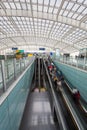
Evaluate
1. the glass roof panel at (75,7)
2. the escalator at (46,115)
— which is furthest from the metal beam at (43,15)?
the escalator at (46,115)

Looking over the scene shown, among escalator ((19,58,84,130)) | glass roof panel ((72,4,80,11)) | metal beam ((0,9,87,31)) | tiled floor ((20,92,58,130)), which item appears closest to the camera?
escalator ((19,58,84,130))

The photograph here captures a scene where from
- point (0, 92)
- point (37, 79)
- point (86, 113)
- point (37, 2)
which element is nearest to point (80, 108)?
Result: point (86, 113)

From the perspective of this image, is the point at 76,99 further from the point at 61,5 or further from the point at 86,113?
the point at 61,5

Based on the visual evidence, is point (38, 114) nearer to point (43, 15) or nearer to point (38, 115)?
point (38, 115)

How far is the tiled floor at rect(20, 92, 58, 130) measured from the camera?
9.27 m

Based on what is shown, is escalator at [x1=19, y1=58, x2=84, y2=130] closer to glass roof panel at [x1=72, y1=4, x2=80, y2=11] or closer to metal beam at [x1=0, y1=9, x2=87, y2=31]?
glass roof panel at [x1=72, y1=4, x2=80, y2=11]

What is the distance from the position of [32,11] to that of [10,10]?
417cm

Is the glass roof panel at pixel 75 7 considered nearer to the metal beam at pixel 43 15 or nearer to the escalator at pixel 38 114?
the metal beam at pixel 43 15

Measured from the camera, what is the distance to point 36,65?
22.7m

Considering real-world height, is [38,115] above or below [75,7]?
below

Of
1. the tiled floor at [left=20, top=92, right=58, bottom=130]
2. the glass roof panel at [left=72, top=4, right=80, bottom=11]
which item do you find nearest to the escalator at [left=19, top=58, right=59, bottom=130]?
the tiled floor at [left=20, top=92, right=58, bottom=130]

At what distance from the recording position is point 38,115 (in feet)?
35.9

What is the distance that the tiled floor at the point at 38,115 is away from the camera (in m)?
9.27

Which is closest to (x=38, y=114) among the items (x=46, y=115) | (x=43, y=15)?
(x=46, y=115)
